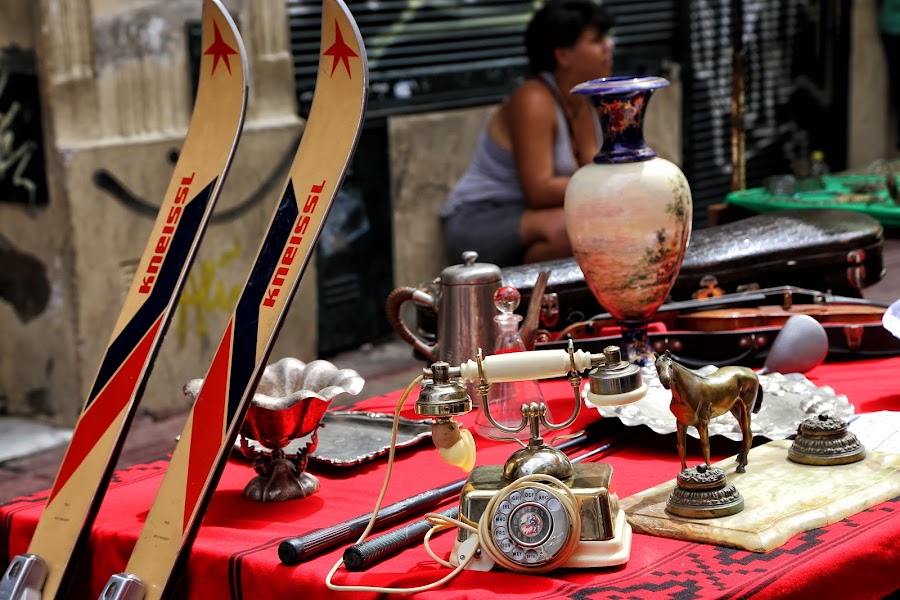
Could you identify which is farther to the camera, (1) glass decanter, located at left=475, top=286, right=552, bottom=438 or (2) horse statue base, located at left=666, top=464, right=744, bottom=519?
(1) glass decanter, located at left=475, top=286, right=552, bottom=438

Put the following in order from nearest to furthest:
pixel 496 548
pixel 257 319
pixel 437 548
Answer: pixel 496 548 → pixel 437 548 → pixel 257 319

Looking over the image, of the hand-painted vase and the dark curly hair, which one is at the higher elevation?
the dark curly hair

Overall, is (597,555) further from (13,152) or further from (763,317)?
(13,152)

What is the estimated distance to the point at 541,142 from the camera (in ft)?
15.4

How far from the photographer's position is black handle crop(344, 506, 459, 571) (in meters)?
1.60

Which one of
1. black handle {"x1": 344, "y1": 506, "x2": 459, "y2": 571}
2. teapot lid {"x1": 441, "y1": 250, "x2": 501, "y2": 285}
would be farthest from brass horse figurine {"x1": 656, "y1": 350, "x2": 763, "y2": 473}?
teapot lid {"x1": 441, "y1": 250, "x2": 501, "y2": 285}

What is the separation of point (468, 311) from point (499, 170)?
2681 mm

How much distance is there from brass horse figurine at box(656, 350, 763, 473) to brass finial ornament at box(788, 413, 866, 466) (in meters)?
0.12

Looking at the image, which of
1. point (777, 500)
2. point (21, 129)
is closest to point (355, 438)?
point (777, 500)

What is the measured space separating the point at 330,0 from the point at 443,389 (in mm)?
685

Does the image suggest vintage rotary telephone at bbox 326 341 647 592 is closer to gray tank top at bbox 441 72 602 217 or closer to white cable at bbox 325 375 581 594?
white cable at bbox 325 375 581 594

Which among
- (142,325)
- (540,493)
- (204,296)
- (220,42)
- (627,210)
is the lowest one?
(204,296)

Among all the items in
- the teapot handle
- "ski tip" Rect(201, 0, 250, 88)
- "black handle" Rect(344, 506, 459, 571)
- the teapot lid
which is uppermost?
"ski tip" Rect(201, 0, 250, 88)

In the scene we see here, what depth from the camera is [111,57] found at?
14.1 ft
